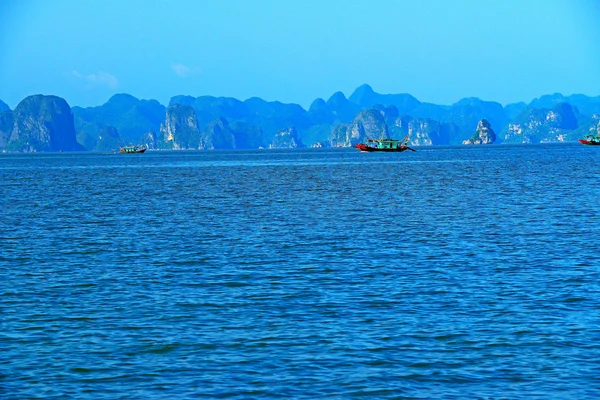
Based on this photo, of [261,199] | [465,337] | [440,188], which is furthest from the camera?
[440,188]

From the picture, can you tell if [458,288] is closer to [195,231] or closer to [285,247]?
[285,247]

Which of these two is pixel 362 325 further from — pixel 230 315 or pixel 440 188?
pixel 440 188

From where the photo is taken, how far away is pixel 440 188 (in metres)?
111

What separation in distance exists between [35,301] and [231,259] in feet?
42.0

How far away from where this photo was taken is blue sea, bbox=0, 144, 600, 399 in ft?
82.9

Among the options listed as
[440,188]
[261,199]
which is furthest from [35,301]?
[440,188]

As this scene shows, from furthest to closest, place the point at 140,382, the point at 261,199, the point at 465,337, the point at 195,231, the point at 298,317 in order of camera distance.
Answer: the point at 261,199 → the point at 195,231 → the point at 298,317 → the point at 465,337 → the point at 140,382

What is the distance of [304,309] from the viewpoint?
33.8 metres

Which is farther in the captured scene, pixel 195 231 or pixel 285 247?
pixel 195 231

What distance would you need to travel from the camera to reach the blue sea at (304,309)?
25.3 metres

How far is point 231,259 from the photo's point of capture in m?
46.8

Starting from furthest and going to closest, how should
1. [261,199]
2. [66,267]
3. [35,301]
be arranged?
[261,199]
[66,267]
[35,301]

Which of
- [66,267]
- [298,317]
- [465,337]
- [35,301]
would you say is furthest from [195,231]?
[465,337]

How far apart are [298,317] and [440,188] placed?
8076 cm
